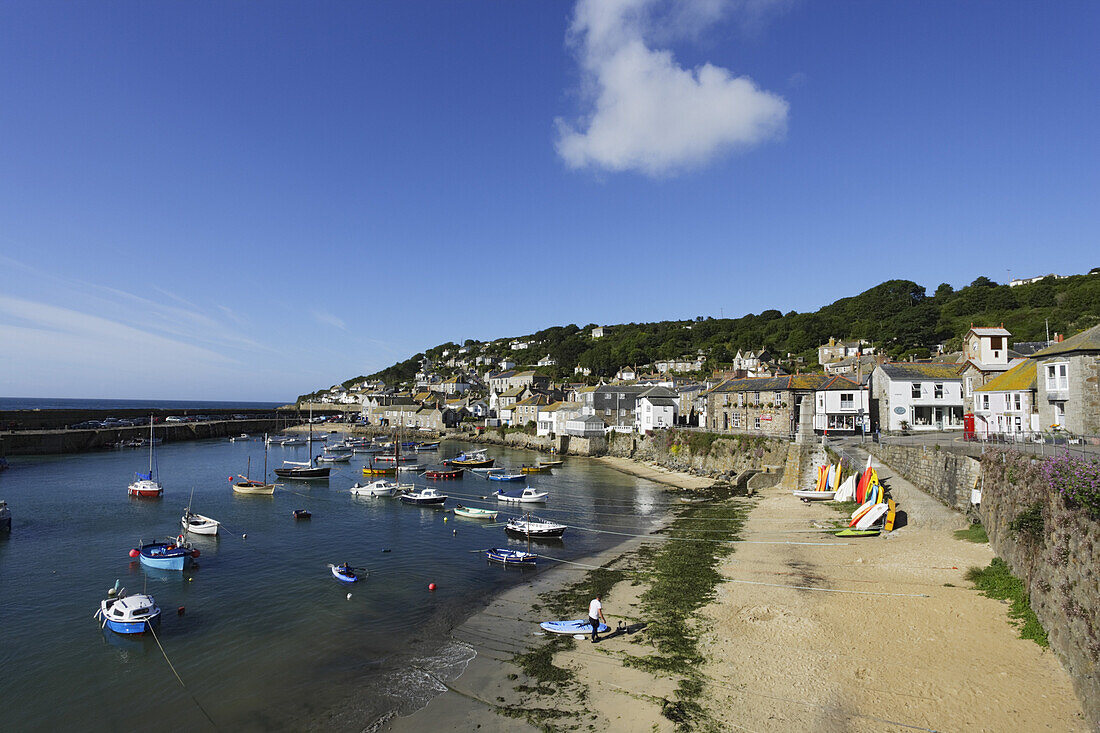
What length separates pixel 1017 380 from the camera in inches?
1313

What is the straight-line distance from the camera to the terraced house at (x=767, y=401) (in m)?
51.7

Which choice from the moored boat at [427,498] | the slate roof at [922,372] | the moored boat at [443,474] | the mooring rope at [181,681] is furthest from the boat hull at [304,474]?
the slate roof at [922,372]

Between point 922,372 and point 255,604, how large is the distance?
53797mm

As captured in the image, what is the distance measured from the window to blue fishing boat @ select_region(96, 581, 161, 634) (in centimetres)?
4036

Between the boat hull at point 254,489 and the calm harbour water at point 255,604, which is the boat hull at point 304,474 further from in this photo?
the calm harbour water at point 255,604

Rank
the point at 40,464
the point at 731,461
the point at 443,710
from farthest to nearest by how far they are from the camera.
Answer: the point at 40,464
the point at 731,461
the point at 443,710

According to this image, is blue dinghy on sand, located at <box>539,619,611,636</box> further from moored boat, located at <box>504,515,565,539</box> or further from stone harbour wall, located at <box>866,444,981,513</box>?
stone harbour wall, located at <box>866,444,981,513</box>

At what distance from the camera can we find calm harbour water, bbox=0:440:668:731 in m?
14.6

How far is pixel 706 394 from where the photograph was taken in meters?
67.1

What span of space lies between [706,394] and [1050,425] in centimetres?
4029

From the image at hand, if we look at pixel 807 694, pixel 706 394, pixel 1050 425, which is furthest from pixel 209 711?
pixel 706 394

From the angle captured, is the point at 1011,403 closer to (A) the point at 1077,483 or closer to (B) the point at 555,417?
(A) the point at 1077,483

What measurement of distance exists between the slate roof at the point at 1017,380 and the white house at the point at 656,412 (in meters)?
37.8

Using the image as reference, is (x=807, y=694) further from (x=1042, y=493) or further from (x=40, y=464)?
(x=40, y=464)
